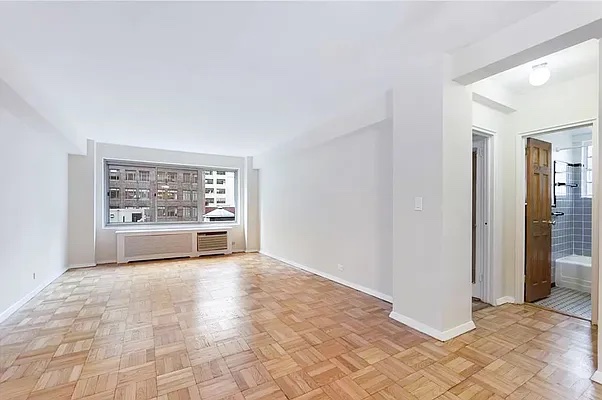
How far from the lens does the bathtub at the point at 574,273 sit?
3828mm

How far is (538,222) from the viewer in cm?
351

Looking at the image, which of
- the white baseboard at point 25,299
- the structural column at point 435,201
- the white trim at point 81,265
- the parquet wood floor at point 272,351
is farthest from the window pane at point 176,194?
the structural column at point 435,201

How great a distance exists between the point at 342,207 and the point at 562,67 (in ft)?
8.76

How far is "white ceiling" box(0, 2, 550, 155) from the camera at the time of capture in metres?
1.86

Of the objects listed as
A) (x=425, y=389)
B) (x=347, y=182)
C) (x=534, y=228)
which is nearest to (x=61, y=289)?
(x=347, y=182)

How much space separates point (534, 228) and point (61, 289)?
5949 millimetres

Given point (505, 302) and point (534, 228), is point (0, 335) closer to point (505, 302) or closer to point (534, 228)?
point (505, 302)

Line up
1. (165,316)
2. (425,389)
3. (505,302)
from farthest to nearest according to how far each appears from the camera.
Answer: (505,302) < (165,316) < (425,389)

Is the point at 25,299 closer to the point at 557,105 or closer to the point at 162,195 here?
the point at 162,195

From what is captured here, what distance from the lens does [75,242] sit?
521 cm

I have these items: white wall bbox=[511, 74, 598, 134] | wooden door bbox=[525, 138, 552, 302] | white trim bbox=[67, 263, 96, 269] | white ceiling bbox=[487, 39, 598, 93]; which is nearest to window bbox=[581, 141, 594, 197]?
wooden door bbox=[525, 138, 552, 302]

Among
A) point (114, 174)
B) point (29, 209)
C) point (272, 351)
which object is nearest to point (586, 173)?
point (272, 351)

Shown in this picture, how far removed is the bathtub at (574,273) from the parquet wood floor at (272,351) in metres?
1.37

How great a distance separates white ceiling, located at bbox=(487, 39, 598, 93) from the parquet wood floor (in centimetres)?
231
